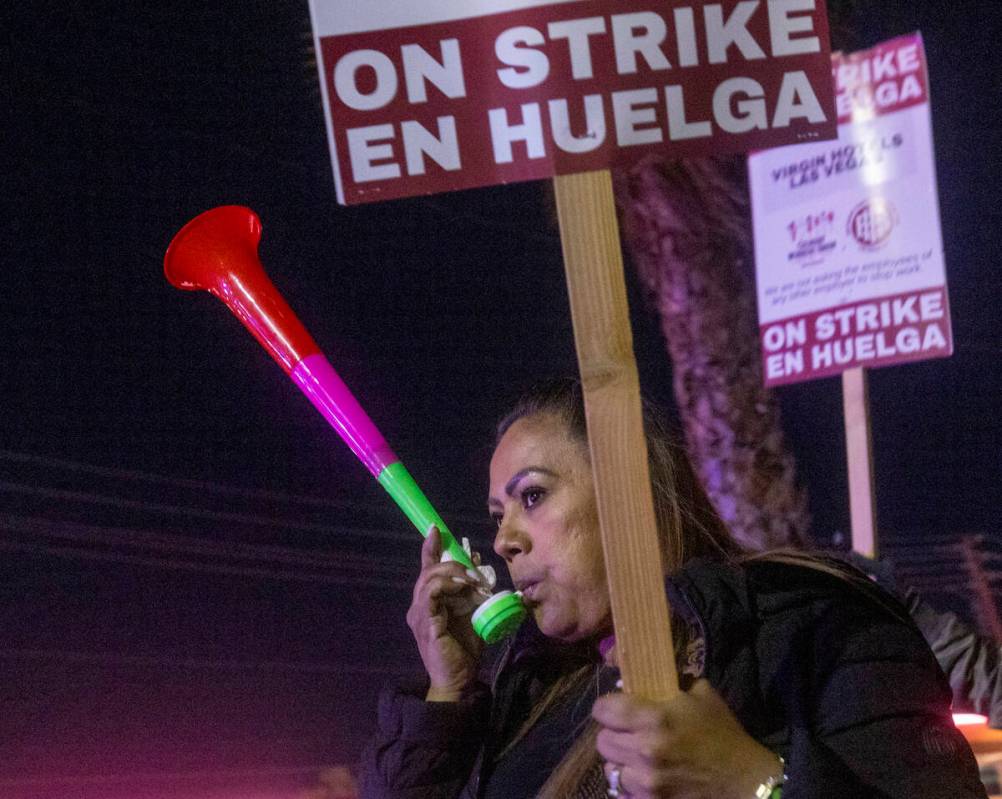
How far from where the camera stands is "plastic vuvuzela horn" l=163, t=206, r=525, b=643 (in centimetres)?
285

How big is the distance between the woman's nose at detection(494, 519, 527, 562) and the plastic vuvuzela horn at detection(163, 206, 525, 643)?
8 cm

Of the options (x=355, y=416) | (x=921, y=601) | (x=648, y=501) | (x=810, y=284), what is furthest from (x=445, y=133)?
(x=810, y=284)

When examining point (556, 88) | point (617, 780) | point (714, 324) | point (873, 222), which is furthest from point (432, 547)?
point (714, 324)

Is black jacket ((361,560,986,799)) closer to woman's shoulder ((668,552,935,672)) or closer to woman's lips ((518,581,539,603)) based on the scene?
woman's shoulder ((668,552,935,672))

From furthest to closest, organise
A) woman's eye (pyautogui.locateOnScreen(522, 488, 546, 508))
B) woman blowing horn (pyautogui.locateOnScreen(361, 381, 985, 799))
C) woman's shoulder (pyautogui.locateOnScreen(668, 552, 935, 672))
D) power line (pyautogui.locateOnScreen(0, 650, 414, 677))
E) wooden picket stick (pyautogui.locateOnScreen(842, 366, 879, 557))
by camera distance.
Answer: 1. power line (pyautogui.locateOnScreen(0, 650, 414, 677))
2. wooden picket stick (pyautogui.locateOnScreen(842, 366, 879, 557))
3. woman's eye (pyautogui.locateOnScreen(522, 488, 546, 508))
4. woman's shoulder (pyautogui.locateOnScreen(668, 552, 935, 672))
5. woman blowing horn (pyautogui.locateOnScreen(361, 381, 985, 799))

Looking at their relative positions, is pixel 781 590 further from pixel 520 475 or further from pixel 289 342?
pixel 289 342

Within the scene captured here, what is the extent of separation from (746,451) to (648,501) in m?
6.28

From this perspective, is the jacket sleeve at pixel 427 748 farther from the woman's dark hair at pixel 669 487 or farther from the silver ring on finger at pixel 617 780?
the silver ring on finger at pixel 617 780

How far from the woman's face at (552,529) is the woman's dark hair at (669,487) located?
0.06 metres

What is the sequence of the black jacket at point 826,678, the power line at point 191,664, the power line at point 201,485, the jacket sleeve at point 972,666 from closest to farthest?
1. the black jacket at point 826,678
2. the jacket sleeve at point 972,666
3. the power line at point 201,485
4. the power line at point 191,664

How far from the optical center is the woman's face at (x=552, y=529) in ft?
8.84

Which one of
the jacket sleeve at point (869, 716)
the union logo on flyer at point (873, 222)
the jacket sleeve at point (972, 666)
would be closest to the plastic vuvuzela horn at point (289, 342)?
the jacket sleeve at point (869, 716)

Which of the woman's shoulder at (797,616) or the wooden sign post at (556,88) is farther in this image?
the woman's shoulder at (797,616)

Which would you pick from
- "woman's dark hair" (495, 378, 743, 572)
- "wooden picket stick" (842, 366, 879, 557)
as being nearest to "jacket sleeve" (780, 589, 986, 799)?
"woman's dark hair" (495, 378, 743, 572)
